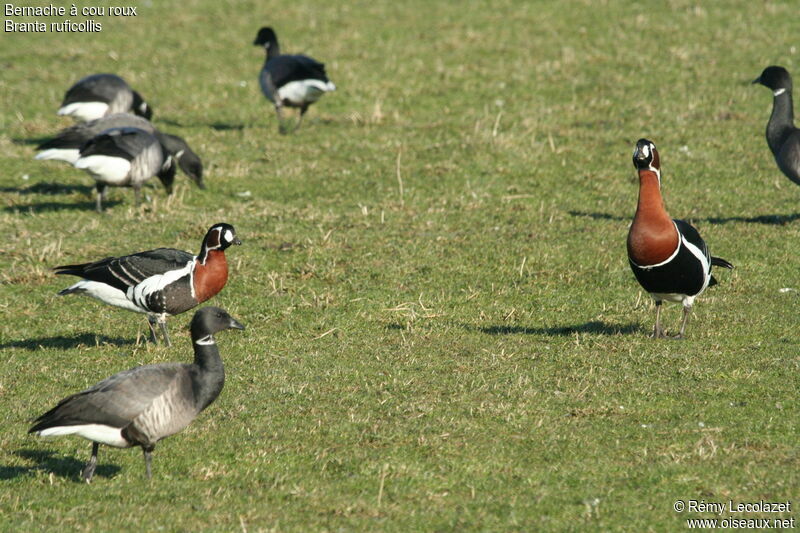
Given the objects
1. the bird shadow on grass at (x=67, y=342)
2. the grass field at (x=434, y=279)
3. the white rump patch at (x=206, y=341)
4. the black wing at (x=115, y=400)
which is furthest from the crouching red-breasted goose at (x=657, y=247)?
the bird shadow on grass at (x=67, y=342)

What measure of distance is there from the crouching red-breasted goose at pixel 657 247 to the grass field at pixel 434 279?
2.83 feet

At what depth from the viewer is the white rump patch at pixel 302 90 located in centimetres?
2306

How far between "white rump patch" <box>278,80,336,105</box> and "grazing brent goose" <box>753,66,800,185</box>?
980cm

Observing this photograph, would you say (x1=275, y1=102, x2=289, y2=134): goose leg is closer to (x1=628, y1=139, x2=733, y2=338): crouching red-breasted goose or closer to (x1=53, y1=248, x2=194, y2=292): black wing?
(x1=53, y1=248, x2=194, y2=292): black wing

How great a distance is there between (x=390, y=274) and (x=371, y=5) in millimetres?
20180

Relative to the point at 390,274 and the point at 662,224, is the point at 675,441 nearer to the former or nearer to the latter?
the point at 662,224

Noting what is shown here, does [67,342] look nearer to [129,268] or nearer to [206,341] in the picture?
[129,268]

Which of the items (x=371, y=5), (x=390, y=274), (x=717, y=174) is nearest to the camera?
(x=390, y=274)

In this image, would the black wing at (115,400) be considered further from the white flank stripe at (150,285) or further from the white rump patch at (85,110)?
the white rump patch at (85,110)

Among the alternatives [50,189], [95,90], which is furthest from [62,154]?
[95,90]

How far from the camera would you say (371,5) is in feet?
110

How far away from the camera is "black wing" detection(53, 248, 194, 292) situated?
12312 millimetres

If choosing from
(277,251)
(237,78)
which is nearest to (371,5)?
(237,78)

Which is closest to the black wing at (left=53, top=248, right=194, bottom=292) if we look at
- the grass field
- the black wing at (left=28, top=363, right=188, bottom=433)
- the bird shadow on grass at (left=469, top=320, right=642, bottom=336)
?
the grass field
